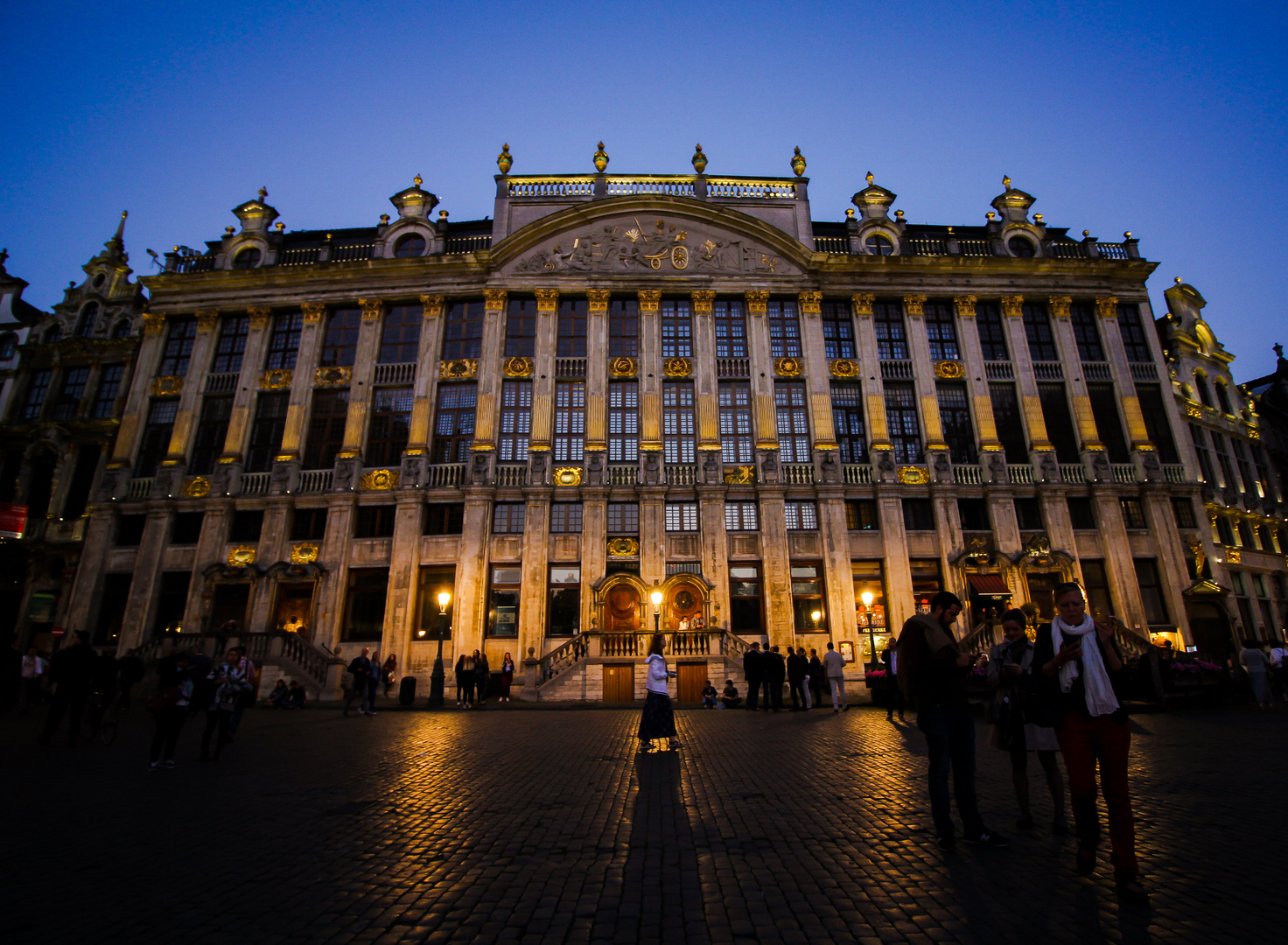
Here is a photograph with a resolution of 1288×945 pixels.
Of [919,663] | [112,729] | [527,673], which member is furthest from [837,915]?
[527,673]

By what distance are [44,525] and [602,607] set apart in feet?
90.0

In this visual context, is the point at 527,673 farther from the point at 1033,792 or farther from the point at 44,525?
the point at 44,525

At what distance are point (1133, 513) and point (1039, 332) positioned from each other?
31.9 feet

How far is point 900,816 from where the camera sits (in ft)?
21.1

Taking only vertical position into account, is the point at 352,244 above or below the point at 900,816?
above

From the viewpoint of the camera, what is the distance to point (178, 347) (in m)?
33.2

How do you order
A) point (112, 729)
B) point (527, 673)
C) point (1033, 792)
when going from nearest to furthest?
1. point (1033, 792)
2. point (112, 729)
3. point (527, 673)

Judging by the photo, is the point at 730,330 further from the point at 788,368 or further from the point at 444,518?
the point at 444,518

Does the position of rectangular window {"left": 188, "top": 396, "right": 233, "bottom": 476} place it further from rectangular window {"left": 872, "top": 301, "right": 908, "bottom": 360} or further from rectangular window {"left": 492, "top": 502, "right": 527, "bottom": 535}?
rectangular window {"left": 872, "top": 301, "right": 908, "bottom": 360}

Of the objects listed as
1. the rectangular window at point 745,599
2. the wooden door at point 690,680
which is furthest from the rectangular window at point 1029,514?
the wooden door at point 690,680

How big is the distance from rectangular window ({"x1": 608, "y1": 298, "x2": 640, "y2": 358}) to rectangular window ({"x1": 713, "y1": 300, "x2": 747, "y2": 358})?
3.89m

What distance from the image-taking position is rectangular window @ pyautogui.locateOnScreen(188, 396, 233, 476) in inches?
1212

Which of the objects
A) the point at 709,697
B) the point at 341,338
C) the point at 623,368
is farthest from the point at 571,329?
the point at 709,697

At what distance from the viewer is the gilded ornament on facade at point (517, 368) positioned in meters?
30.5
